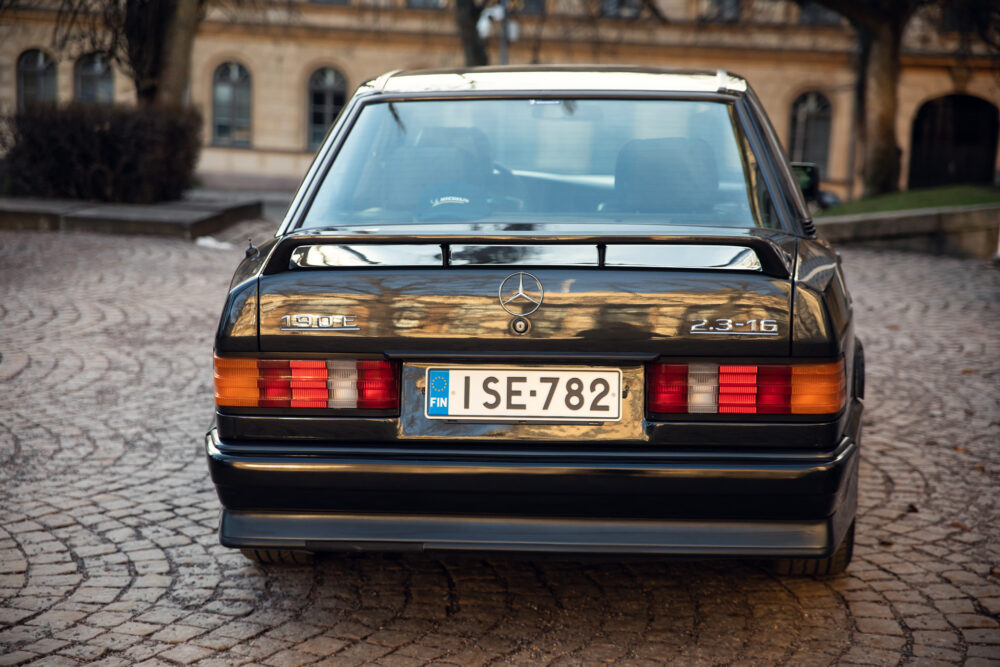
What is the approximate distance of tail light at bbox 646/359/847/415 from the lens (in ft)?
9.82

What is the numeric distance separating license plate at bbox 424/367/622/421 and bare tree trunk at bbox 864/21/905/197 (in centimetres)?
1832

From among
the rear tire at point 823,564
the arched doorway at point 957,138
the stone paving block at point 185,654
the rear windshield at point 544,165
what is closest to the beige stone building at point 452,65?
the arched doorway at point 957,138

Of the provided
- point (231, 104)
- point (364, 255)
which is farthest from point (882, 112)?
point (231, 104)

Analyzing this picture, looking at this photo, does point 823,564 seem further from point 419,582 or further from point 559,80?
point 559,80

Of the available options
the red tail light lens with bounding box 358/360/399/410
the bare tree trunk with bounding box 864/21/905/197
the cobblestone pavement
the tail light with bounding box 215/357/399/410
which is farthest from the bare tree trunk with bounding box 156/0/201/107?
the red tail light lens with bounding box 358/360/399/410

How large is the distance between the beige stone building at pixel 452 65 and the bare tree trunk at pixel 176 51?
20.5m

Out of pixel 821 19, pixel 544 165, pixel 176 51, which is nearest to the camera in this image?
pixel 544 165

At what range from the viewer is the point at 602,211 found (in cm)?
365

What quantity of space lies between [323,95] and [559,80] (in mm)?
36060

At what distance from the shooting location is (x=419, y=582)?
12.6ft

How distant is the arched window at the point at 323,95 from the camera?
38.9 metres

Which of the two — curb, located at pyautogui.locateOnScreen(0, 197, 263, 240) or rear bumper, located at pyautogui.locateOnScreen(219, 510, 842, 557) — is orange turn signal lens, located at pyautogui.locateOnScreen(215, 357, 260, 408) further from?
curb, located at pyautogui.locateOnScreen(0, 197, 263, 240)

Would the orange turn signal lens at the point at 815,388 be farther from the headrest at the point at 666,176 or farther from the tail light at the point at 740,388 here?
the headrest at the point at 666,176

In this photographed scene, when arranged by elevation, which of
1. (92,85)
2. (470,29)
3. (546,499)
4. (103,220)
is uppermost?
(470,29)
